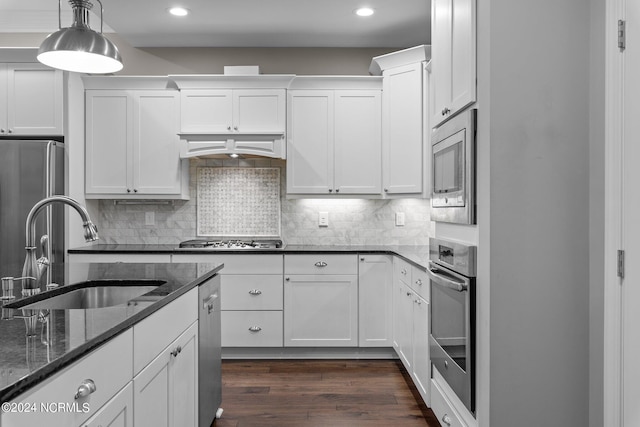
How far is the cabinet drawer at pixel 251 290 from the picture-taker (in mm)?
3773

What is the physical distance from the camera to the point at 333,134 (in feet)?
13.2

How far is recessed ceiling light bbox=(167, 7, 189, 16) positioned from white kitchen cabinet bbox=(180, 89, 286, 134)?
0.61m

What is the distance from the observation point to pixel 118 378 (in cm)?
128

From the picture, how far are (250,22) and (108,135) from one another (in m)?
1.58

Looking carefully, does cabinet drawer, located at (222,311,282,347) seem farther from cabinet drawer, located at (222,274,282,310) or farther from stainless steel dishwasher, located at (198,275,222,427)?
stainless steel dishwasher, located at (198,275,222,427)

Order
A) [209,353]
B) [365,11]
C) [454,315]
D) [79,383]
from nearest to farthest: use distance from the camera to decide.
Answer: [79,383]
[454,315]
[209,353]
[365,11]

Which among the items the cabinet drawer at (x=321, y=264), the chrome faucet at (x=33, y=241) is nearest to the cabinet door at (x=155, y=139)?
the cabinet drawer at (x=321, y=264)

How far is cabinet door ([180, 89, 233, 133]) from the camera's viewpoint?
3.98 metres

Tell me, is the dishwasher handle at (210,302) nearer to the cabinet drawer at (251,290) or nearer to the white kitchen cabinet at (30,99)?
the cabinet drawer at (251,290)

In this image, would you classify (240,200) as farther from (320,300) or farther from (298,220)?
(320,300)

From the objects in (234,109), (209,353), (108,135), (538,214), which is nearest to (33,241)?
(209,353)

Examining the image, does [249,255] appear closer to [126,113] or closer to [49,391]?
[126,113]

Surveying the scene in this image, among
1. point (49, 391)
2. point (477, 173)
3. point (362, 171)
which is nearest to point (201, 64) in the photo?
point (362, 171)

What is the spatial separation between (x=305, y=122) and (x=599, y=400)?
3.01 metres
